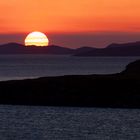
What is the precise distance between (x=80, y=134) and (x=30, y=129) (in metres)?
6.50

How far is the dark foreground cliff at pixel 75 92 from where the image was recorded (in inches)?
3735

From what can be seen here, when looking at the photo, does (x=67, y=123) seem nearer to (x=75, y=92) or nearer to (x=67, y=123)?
(x=67, y=123)

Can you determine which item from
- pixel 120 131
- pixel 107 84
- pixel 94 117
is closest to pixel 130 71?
pixel 107 84

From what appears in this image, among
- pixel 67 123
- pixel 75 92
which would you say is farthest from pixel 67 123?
pixel 75 92

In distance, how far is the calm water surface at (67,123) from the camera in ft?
221

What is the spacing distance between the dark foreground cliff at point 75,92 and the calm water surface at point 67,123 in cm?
376

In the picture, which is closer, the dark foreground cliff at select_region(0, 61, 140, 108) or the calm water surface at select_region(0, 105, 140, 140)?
the calm water surface at select_region(0, 105, 140, 140)

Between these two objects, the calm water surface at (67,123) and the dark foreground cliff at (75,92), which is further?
the dark foreground cliff at (75,92)

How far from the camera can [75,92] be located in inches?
3858

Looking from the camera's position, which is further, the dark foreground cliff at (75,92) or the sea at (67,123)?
the dark foreground cliff at (75,92)

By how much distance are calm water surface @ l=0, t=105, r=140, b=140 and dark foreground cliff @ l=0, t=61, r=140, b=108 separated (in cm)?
376

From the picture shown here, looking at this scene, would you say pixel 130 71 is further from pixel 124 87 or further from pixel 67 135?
pixel 67 135

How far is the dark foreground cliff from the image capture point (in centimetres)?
9488

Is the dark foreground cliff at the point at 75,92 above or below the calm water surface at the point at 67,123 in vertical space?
above
